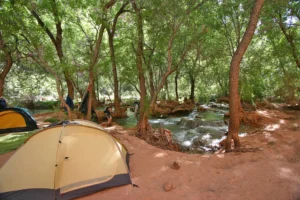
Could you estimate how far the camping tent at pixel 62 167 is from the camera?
3.44m

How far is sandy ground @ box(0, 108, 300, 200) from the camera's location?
3.39m

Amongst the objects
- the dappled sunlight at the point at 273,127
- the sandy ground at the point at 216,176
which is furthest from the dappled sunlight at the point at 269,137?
the dappled sunlight at the point at 273,127

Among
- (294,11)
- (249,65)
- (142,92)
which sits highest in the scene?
(294,11)

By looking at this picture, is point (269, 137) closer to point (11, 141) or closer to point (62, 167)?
point (62, 167)

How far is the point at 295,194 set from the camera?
3.12 meters

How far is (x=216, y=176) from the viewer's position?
4070 mm

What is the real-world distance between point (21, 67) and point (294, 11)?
2040 cm

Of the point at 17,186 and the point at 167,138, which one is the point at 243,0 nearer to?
the point at 167,138

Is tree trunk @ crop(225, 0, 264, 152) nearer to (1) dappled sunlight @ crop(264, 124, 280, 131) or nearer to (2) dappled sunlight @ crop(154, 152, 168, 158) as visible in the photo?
(2) dappled sunlight @ crop(154, 152, 168, 158)

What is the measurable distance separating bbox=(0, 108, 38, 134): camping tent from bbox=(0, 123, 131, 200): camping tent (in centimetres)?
510

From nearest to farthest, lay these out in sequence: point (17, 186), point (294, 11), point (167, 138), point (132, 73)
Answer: point (17, 186) < point (167, 138) < point (294, 11) < point (132, 73)

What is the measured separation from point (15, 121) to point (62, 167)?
6.06m

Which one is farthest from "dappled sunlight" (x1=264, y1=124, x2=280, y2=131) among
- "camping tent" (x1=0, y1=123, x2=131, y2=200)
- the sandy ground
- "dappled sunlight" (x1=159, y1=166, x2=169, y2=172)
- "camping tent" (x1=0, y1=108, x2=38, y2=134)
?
"camping tent" (x1=0, y1=108, x2=38, y2=134)

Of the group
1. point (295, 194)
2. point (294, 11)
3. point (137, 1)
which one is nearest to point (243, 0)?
point (294, 11)
